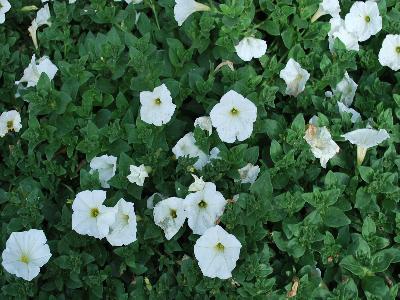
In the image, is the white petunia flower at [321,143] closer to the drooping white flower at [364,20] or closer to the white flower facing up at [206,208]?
the white flower facing up at [206,208]

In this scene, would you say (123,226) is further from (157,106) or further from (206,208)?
(157,106)

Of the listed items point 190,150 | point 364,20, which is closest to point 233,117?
point 190,150

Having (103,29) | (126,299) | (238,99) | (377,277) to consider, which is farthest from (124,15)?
(377,277)

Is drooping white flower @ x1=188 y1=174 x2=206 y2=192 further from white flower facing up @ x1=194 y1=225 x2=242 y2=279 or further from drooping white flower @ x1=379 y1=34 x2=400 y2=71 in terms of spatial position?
drooping white flower @ x1=379 y1=34 x2=400 y2=71

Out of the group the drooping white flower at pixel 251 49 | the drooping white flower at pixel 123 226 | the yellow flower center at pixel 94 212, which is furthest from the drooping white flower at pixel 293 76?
the yellow flower center at pixel 94 212

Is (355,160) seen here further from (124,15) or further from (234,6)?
(124,15)

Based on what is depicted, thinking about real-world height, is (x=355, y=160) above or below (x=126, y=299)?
above

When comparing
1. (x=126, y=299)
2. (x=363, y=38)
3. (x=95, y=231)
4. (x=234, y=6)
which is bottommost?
(x=126, y=299)
